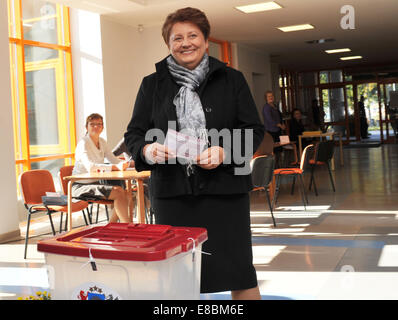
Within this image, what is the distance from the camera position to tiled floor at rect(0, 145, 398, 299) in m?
4.00

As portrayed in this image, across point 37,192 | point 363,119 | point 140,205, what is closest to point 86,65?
point 37,192

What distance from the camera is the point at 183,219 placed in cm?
229

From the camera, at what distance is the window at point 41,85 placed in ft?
27.1

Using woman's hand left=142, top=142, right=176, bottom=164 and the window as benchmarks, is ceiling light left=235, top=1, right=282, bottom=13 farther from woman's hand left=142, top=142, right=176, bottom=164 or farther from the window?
woman's hand left=142, top=142, right=176, bottom=164

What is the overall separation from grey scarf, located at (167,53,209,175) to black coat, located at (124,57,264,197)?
0.08ft

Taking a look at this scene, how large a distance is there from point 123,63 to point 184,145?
26.5 feet

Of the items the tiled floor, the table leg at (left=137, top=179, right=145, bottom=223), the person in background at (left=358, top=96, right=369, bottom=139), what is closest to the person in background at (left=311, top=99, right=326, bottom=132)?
the person in background at (left=358, top=96, right=369, bottom=139)

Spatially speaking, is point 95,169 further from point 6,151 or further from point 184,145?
point 184,145

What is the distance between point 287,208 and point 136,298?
20.8 ft

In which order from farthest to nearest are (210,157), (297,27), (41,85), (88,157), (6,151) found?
(297,27), (41,85), (6,151), (88,157), (210,157)

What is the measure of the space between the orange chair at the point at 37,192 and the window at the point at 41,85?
246cm

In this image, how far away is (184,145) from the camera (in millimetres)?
2150

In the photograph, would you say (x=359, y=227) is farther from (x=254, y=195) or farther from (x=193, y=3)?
(x=193, y=3)
